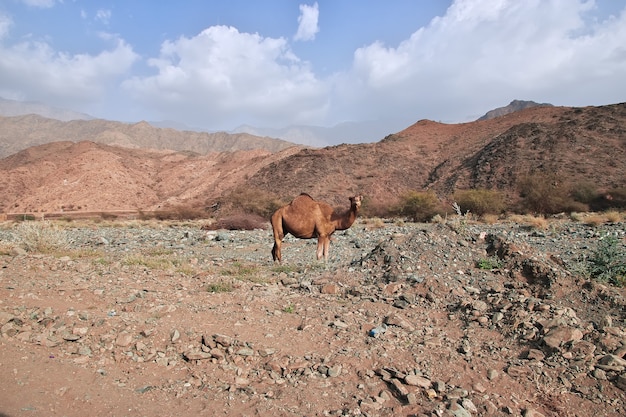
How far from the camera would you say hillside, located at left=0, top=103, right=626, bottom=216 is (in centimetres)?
4194

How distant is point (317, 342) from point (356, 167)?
50264mm

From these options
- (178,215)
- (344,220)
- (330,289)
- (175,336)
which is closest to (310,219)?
(344,220)

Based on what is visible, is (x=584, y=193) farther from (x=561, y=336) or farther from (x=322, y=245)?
(x=561, y=336)

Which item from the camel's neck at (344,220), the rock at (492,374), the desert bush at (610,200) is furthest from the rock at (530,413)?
the desert bush at (610,200)

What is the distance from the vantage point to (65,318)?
5418 millimetres

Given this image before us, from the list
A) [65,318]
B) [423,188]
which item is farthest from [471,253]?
[423,188]

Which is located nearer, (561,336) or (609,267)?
(561,336)

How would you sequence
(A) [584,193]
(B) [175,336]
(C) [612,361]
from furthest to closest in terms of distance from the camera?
(A) [584,193] < (B) [175,336] < (C) [612,361]

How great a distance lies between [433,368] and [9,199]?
6557 centimetres

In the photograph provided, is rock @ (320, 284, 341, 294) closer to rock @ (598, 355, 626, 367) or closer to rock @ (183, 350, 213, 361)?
rock @ (183, 350, 213, 361)

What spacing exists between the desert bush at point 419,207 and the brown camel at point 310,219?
21.9m

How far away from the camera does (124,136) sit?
127m

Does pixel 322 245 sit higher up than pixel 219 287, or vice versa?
pixel 322 245

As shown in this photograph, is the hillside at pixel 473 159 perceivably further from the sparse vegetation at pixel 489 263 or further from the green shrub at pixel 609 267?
the sparse vegetation at pixel 489 263
